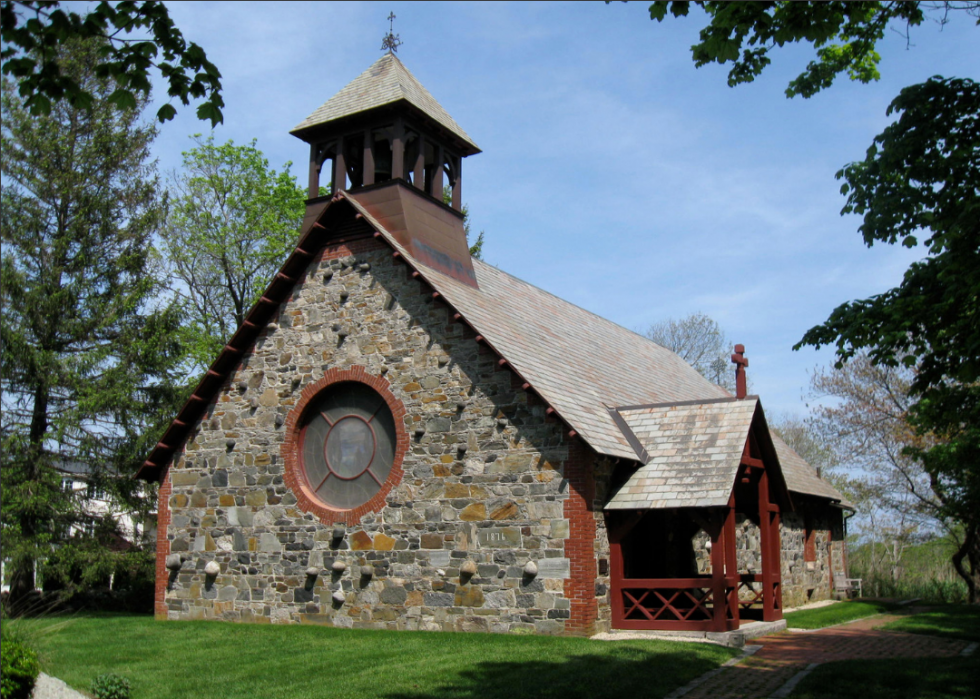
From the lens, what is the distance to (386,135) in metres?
19.7

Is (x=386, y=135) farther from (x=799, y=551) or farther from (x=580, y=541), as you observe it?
(x=799, y=551)

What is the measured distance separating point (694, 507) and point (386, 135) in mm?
10124

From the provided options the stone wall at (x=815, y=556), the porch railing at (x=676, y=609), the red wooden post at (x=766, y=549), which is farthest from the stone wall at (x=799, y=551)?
the porch railing at (x=676, y=609)

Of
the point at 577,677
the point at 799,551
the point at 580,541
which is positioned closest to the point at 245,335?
the point at 580,541

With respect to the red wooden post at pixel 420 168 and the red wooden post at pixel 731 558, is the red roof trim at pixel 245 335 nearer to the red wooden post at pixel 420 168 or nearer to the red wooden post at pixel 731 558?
the red wooden post at pixel 420 168

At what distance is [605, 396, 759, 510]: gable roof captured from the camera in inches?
599

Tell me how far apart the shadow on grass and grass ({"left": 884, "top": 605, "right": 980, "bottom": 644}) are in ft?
22.3

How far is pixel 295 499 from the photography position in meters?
17.9

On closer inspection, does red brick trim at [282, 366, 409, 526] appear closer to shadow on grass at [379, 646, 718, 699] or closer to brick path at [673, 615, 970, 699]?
shadow on grass at [379, 646, 718, 699]

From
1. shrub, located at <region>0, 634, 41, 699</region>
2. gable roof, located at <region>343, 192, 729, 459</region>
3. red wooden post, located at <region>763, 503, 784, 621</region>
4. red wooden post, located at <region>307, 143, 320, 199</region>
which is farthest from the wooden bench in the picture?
shrub, located at <region>0, 634, 41, 699</region>

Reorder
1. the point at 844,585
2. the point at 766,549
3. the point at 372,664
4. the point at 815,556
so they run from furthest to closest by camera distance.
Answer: the point at 844,585 → the point at 815,556 → the point at 766,549 → the point at 372,664

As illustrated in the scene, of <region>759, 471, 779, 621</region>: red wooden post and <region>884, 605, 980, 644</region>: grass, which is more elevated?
<region>759, 471, 779, 621</region>: red wooden post

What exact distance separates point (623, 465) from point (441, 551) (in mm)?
3495

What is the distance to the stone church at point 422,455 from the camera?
15.3m
